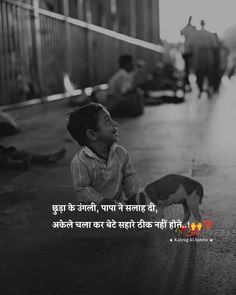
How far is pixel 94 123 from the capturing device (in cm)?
314

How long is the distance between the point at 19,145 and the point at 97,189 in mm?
3995

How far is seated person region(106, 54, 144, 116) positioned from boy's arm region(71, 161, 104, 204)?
22.6ft

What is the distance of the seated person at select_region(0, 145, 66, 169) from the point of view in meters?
5.30

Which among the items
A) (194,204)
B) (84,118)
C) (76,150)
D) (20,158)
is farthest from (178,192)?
(76,150)

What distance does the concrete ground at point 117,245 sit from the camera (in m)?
2.41

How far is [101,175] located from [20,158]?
2415mm

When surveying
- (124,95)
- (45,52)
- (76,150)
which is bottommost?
(76,150)

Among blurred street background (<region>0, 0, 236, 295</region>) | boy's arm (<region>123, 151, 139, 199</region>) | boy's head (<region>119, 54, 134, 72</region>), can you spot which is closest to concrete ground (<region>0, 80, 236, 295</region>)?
blurred street background (<region>0, 0, 236, 295</region>)

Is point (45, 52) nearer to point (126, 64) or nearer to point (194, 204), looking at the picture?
point (126, 64)

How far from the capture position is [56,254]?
9.32 feet

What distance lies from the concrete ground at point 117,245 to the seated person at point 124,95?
4.08 m

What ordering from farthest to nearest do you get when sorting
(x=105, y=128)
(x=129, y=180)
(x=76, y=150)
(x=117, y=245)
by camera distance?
(x=76, y=150) < (x=129, y=180) < (x=105, y=128) < (x=117, y=245)

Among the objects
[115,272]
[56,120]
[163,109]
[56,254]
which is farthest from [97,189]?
[163,109]

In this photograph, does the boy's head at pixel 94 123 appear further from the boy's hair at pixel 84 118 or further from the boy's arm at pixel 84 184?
the boy's arm at pixel 84 184
